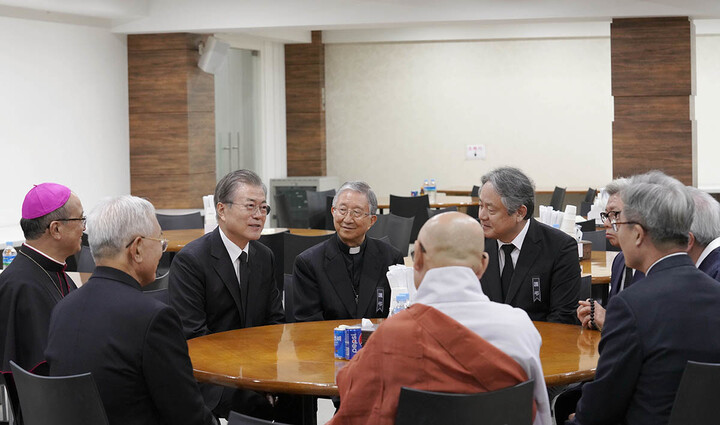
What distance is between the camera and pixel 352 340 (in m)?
3.16

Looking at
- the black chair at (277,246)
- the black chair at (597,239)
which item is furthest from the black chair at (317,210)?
the black chair at (597,239)

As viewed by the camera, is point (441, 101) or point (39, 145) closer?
point (39, 145)

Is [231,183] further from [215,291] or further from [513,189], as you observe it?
[513,189]

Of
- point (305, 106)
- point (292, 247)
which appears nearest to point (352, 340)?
point (292, 247)

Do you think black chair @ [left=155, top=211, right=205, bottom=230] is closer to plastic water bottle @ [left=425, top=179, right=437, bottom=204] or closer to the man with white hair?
plastic water bottle @ [left=425, top=179, right=437, bottom=204]

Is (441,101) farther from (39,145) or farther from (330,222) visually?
(39,145)

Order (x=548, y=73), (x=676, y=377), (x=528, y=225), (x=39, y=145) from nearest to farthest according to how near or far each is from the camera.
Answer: (x=676, y=377) → (x=528, y=225) → (x=39, y=145) → (x=548, y=73)

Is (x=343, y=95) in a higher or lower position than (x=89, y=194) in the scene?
higher

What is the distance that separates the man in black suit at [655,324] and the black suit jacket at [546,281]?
1.38m

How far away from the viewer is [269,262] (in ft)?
14.1

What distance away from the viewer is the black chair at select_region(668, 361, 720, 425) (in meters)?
2.47

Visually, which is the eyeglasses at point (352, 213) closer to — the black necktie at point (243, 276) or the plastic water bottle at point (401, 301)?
the black necktie at point (243, 276)

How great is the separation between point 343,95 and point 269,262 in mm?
9764

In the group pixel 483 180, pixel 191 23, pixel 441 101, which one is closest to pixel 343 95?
pixel 441 101
